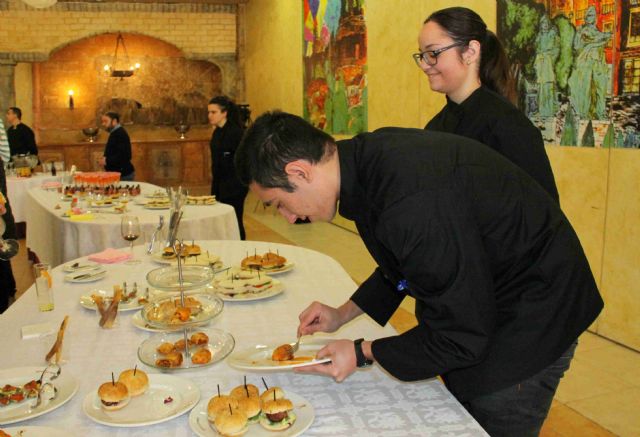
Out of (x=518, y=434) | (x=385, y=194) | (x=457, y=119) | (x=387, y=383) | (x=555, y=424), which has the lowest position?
(x=555, y=424)

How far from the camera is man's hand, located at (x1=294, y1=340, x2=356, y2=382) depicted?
4.76 ft

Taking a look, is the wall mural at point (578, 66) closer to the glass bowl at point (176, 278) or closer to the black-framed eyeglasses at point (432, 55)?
the black-framed eyeglasses at point (432, 55)

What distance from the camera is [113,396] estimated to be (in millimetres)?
1414

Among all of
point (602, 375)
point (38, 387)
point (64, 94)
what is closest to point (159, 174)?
point (64, 94)

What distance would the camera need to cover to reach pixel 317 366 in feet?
4.81

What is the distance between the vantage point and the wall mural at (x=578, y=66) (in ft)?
12.4

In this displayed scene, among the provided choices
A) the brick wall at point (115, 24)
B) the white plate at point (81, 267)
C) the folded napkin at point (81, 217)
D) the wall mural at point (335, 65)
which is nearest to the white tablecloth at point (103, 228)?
the folded napkin at point (81, 217)

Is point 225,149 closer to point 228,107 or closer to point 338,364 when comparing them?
point 228,107

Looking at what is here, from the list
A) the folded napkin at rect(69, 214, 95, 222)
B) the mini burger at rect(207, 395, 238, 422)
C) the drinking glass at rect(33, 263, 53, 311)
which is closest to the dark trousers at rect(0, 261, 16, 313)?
the folded napkin at rect(69, 214, 95, 222)

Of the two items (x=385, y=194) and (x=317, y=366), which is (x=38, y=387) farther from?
(x=385, y=194)

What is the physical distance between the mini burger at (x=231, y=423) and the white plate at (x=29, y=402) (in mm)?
419

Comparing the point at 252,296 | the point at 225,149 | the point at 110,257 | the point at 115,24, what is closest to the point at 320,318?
the point at 252,296

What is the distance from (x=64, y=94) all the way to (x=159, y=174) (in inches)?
105

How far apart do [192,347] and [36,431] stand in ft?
1.76
